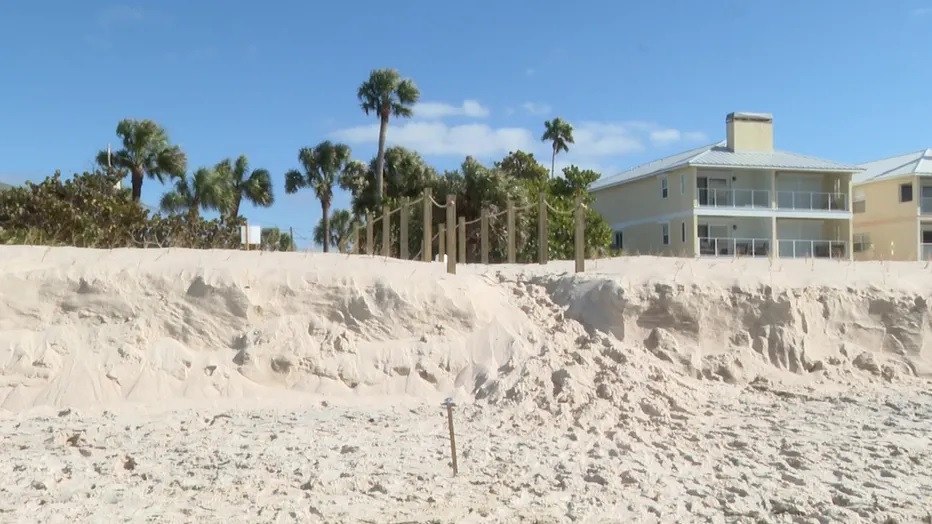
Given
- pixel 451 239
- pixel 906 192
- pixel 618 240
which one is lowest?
pixel 451 239

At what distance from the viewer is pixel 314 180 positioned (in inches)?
1444

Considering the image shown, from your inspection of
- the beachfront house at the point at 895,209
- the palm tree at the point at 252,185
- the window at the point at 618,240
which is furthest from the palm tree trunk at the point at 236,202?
the beachfront house at the point at 895,209

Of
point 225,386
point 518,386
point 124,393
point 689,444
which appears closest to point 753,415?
point 689,444

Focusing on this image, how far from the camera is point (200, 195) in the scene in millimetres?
Answer: 32656

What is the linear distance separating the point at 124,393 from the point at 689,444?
6.28 metres

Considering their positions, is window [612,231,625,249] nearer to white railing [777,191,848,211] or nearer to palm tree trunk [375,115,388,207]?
white railing [777,191,848,211]

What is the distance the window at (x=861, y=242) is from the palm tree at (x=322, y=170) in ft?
74.8

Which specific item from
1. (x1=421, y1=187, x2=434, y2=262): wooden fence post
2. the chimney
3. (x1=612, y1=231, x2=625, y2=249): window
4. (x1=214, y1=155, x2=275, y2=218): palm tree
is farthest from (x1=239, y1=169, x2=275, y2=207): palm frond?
(x1=421, y1=187, x2=434, y2=262): wooden fence post

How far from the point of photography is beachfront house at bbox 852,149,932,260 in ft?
115

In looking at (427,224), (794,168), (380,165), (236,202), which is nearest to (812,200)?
(794,168)

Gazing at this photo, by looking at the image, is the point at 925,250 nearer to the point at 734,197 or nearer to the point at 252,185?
the point at 734,197

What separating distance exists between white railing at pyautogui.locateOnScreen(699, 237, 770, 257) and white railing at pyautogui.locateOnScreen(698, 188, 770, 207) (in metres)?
1.37

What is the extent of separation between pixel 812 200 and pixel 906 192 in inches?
195

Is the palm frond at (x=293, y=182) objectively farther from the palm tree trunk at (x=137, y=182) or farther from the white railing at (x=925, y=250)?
the white railing at (x=925, y=250)
